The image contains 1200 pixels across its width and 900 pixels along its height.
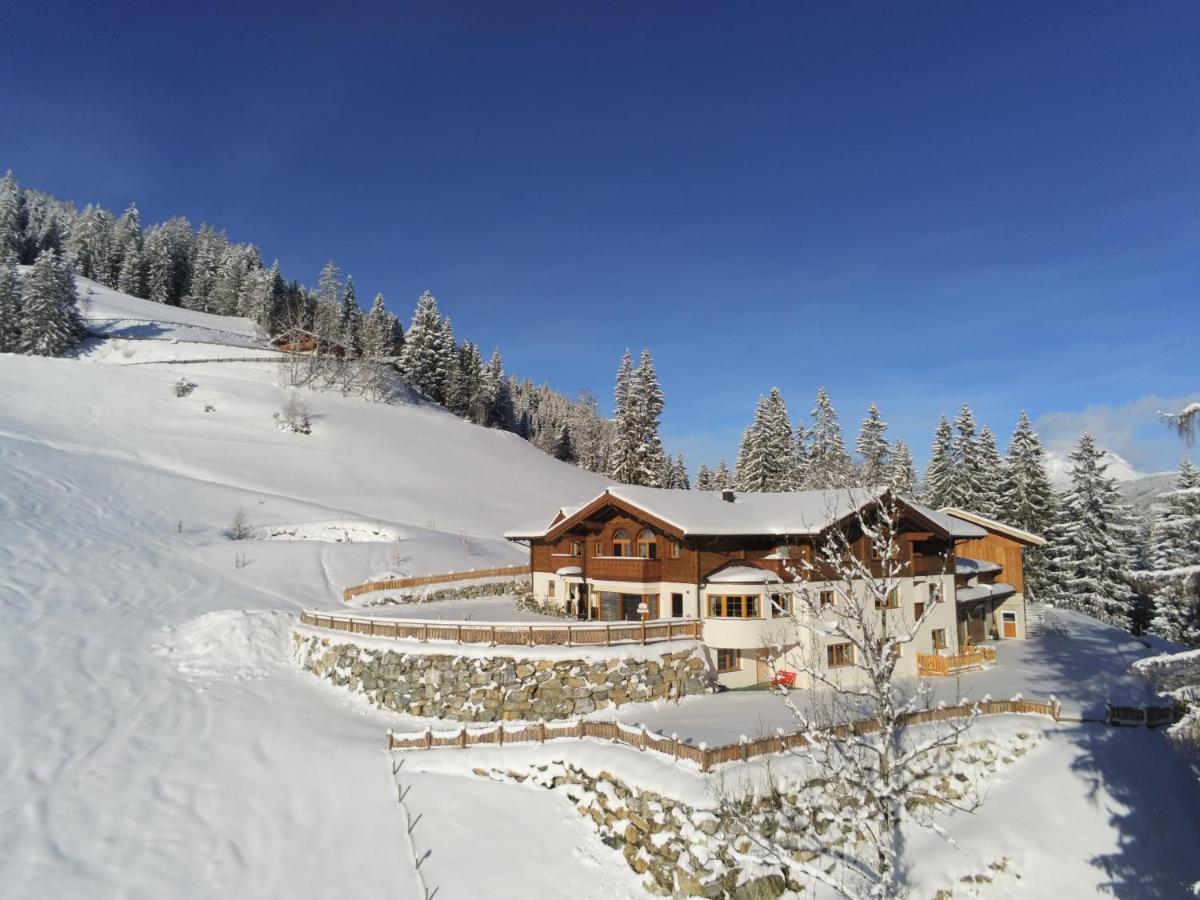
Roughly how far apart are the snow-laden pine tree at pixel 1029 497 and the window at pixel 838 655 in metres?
25.3

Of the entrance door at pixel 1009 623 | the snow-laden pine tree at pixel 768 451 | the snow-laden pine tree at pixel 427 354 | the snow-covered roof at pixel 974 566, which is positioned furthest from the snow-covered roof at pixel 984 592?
the snow-laden pine tree at pixel 427 354

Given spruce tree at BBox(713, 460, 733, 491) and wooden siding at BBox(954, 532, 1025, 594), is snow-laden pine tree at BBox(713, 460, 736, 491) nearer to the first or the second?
spruce tree at BBox(713, 460, 733, 491)

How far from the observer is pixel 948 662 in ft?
86.6

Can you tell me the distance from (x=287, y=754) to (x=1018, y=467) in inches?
1853

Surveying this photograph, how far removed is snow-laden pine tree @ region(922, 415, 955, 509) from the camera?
166 feet

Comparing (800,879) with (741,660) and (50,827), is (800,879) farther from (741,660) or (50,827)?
(50,827)

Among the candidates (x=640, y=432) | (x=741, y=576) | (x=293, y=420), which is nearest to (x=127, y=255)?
(x=293, y=420)

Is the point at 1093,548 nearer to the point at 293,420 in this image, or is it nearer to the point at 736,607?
the point at 736,607

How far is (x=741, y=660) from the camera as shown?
24.7 meters

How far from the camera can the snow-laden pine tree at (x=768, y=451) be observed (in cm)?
6294

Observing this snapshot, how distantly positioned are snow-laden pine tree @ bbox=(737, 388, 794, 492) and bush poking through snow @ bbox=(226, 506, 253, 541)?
4208 centimetres

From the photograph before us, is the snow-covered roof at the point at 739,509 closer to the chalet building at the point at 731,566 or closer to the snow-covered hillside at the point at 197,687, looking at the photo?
the chalet building at the point at 731,566

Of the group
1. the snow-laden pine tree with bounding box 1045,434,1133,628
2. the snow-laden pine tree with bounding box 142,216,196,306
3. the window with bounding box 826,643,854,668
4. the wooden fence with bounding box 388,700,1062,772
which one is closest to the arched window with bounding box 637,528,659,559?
the window with bounding box 826,643,854,668

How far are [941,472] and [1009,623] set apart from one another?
18.2 metres
